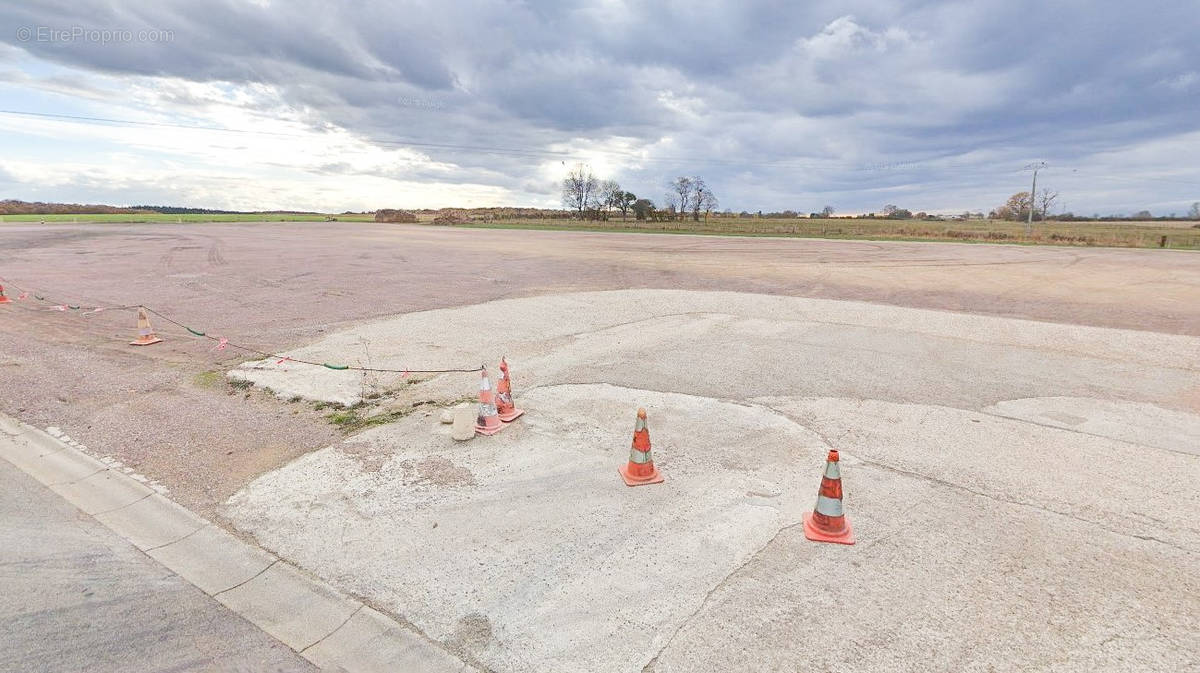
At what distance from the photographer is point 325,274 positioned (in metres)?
17.4

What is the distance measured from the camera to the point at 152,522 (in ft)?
12.6

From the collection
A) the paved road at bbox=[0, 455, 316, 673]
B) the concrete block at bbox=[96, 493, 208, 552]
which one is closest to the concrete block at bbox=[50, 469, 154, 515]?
the concrete block at bbox=[96, 493, 208, 552]

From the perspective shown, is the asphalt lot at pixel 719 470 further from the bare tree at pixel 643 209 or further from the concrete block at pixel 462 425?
the bare tree at pixel 643 209

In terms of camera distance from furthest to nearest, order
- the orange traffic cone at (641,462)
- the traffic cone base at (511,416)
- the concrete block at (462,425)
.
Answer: the traffic cone base at (511,416) < the concrete block at (462,425) < the orange traffic cone at (641,462)

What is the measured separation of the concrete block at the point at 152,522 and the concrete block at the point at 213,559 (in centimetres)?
11

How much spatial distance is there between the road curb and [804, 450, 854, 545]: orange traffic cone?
7.70 feet

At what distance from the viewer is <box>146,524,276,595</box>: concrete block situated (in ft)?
10.7

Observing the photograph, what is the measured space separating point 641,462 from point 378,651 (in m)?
2.22

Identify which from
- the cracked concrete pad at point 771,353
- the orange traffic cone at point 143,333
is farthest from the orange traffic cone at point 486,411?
the orange traffic cone at point 143,333

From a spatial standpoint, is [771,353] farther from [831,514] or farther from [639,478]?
[831,514]

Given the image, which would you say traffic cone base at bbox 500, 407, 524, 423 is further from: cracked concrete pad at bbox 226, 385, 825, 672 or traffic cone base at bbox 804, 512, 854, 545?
traffic cone base at bbox 804, 512, 854, 545

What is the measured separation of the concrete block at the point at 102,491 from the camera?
404 centimetres

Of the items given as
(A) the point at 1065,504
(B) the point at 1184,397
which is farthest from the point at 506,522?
(B) the point at 1184,397

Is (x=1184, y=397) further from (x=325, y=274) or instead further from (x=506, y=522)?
(x=325, y=274)
